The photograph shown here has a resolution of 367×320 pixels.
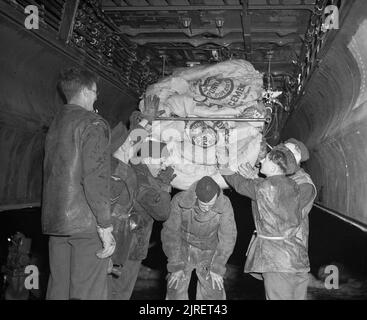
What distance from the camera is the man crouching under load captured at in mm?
3514

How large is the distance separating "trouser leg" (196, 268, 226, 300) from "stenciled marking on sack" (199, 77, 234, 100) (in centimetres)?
162

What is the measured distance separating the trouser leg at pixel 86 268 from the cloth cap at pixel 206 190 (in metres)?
1.01

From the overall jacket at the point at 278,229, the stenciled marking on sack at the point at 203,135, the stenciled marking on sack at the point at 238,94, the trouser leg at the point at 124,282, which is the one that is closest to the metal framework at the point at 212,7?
the stenciled marking on sack at the point at 238,94

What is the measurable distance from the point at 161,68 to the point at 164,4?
6.07 ft

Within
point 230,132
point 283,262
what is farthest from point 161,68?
point 283,262

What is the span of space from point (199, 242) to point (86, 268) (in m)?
Answer: 1.30

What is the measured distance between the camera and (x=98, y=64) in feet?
14.4

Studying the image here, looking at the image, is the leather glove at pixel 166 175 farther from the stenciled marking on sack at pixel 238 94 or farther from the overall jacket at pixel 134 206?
the stenciled marking on sack at pixel 238 94

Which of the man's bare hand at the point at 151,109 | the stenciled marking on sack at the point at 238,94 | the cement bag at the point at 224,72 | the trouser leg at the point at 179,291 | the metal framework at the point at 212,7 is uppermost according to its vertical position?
the metal framework at the point at 212,7

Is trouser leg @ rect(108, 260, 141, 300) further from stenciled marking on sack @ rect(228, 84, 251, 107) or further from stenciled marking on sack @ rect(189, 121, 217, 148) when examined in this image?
stenciled marking on sack @ rect(228, 84, 251, 107)

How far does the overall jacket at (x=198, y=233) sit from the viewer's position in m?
3.53

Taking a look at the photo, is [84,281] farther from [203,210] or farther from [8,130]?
[8,130]

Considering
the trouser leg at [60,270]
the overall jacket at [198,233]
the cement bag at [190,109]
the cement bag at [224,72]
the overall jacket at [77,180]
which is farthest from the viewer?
the cement bag at [224,72]

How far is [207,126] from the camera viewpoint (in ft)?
11.9
